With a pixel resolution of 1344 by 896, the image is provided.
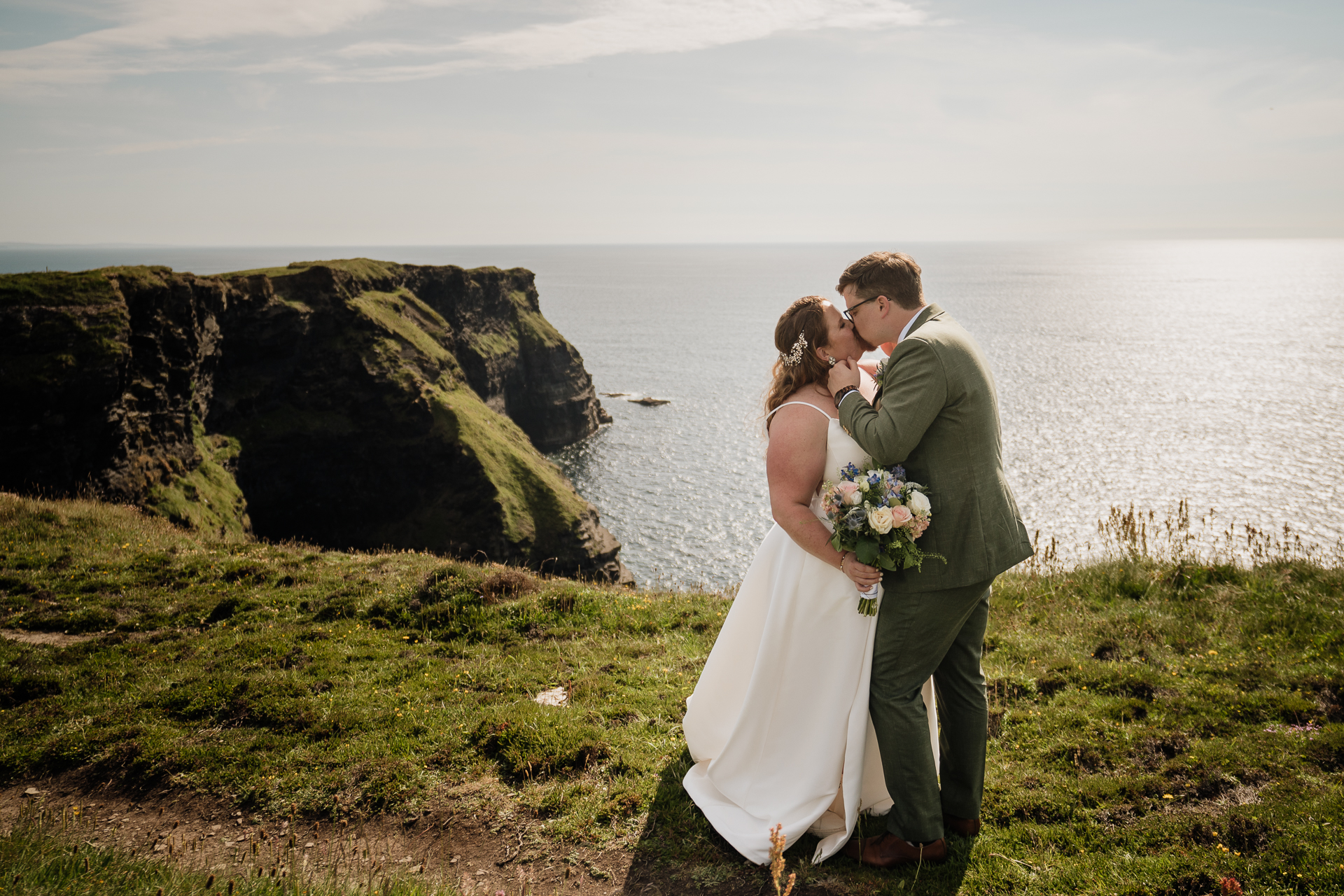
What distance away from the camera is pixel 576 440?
88062mm

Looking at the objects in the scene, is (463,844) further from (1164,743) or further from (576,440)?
(576,440)

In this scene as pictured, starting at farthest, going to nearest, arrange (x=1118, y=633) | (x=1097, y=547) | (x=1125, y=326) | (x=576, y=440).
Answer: (x=1125, y=326) < (x=576, y=440) < (x=1097, y=547) < (x=1118, y=633)

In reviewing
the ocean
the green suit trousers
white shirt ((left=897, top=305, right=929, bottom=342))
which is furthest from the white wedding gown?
the ocean

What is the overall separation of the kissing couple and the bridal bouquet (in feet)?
A: 0.44

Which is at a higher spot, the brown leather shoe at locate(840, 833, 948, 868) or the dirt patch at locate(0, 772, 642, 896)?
the brown leather shoe at locate(840, 833, 948, 868)

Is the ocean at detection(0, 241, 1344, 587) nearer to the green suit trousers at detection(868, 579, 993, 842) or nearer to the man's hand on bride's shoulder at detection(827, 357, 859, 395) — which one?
the man's hand on bride's shoulder at detection(827, 357, 859, 395)

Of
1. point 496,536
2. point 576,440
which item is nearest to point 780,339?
point 496,536

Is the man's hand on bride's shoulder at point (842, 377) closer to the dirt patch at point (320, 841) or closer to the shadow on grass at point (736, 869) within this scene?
the shadow on grass at point (736, 869)

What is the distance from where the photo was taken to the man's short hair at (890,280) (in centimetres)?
468

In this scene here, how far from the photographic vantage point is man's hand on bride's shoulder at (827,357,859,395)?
15.9ft

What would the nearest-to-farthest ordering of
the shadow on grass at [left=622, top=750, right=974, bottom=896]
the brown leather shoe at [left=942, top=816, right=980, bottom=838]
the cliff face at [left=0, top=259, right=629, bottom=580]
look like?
the shadow on grass at [left=622, top=750, right=974, bottom=896] < the brown leather shoe at [left=942, top=816, right=980, bottom=838] < the cliff face at [left=0, top=259, right=629, bottom=580]

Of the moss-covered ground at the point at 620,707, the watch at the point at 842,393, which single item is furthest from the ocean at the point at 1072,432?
the watch at the point at 842,393

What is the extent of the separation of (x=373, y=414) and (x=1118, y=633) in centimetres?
5378

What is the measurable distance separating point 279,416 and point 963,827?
55904mm
